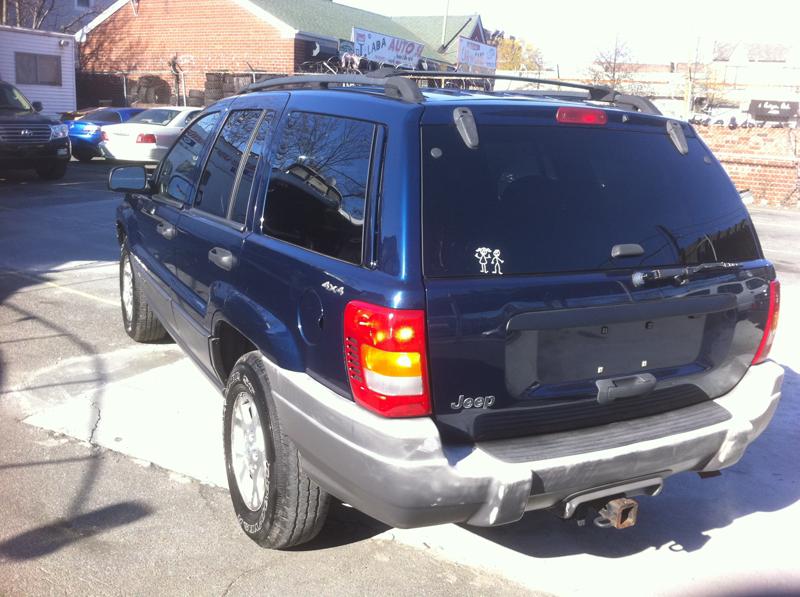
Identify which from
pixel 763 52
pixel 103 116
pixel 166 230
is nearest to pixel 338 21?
pixel 103 116

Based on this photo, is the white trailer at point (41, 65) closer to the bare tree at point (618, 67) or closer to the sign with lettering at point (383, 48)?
the sign with lettering at point (383, 48)

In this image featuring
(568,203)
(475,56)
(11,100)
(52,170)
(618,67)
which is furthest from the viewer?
(618,67)

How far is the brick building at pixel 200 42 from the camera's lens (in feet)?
89.8

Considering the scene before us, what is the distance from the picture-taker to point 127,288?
6242 millimetres

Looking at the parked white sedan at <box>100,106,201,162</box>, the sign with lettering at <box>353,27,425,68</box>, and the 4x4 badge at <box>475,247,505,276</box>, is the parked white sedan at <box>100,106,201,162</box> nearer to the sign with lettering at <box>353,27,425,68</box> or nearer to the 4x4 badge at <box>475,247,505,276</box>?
the sign with lettering at <box>353,27,425,68</box>

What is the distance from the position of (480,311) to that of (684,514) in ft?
6.47

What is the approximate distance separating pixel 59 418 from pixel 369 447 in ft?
9.34

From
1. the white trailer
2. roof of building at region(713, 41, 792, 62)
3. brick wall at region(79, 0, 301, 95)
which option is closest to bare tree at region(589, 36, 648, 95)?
brick wall at region(79, 0, 301, 95)

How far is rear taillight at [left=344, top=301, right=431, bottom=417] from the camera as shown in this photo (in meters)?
2.71

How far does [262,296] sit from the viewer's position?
3393 mm

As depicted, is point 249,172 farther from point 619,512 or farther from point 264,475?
point 619,512

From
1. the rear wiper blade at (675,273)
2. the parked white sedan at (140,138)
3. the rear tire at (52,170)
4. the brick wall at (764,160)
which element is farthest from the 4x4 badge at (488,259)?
the brick wall at (764,160)

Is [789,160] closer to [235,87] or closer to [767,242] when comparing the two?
[767,242]

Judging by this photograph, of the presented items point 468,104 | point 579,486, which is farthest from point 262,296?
point 579,486
